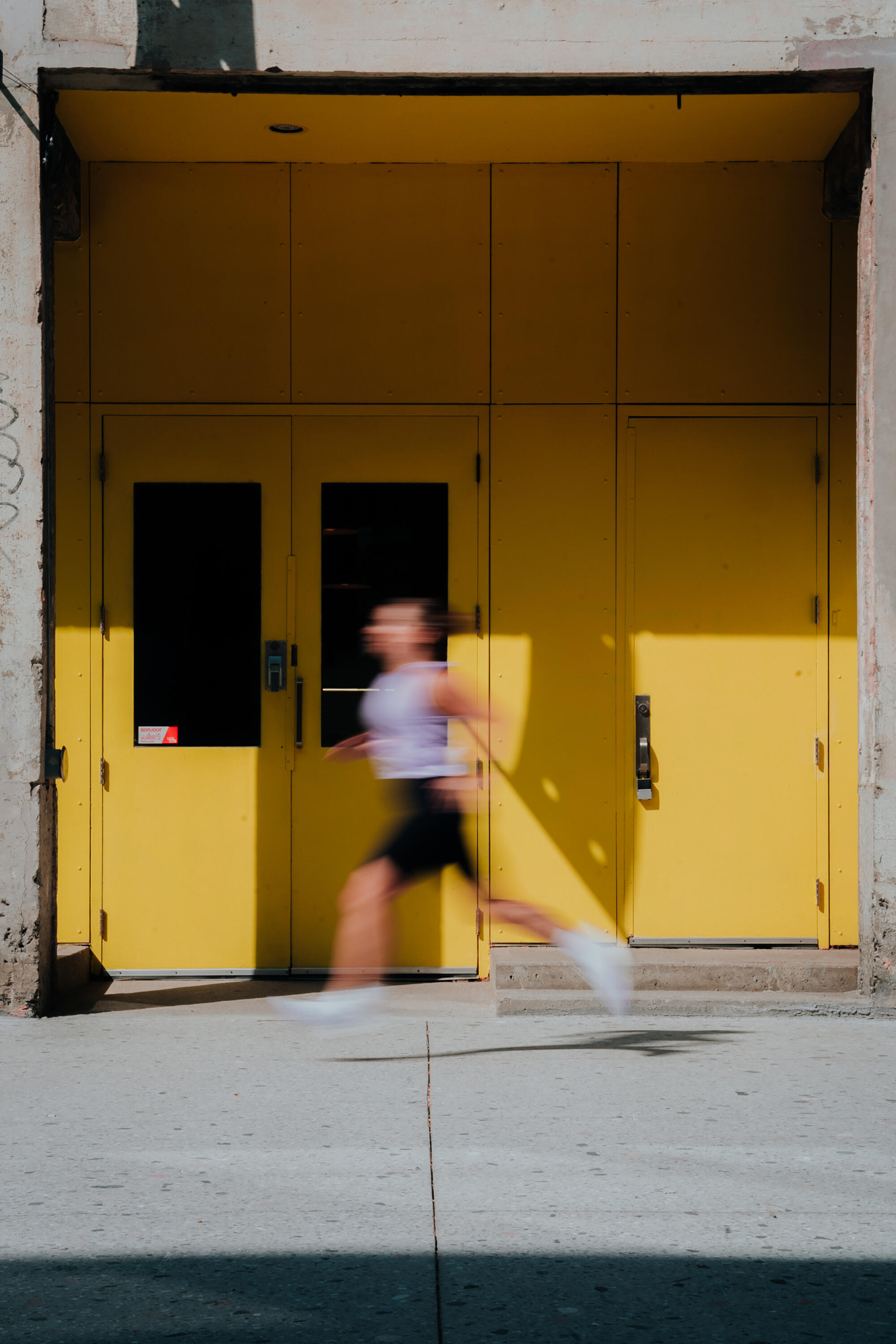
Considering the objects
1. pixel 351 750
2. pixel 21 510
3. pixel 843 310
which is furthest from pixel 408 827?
pixel 843 310

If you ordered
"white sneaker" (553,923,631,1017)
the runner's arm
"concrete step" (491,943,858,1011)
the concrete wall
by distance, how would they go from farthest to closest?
the runner's arm < "concrete step" (491,943,858,1011) < "white sneaker" (553,923,631,1017) < the concrete wall

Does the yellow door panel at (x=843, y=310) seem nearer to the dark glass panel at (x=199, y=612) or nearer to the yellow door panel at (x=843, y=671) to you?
the yellow door panel at (x=843, y=671)

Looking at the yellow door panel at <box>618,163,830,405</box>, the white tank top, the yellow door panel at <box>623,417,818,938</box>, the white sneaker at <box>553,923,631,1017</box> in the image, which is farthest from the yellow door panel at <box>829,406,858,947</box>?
the white tank top

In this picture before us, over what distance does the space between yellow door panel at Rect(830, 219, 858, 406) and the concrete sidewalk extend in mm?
3555

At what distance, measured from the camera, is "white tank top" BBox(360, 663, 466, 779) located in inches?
258

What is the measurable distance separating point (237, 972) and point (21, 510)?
2852 millimetres

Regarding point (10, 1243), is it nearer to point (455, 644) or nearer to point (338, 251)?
point (455, 644)

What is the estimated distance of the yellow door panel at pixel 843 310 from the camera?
731 cm

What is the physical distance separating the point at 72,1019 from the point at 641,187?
5506mm

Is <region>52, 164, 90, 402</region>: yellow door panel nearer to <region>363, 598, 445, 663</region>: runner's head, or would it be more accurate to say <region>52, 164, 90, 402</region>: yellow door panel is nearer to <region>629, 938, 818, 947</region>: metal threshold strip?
<region>363, 598, 445, 663</region>: runner's head

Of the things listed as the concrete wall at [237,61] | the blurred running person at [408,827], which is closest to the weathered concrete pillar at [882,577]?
the concrete wall at [237,61]

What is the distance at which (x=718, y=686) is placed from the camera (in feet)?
23.9

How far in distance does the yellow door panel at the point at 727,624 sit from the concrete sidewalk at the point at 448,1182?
4.69 ft

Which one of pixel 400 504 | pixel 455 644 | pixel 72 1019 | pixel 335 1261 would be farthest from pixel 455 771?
pixel 335 1261
